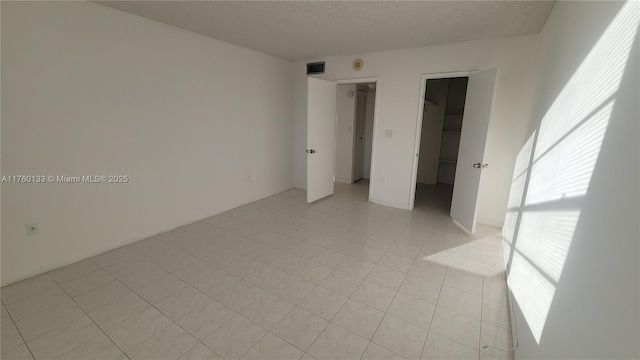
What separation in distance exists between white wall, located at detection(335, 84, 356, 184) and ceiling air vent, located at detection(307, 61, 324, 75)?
40.8 inches

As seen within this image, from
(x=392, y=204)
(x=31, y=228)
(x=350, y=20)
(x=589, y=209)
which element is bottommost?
(x=392, y=204)

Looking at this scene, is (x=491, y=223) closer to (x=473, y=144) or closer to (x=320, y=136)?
(x=473, y=144)

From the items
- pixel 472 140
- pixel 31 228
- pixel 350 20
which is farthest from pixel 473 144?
pixel 31 228

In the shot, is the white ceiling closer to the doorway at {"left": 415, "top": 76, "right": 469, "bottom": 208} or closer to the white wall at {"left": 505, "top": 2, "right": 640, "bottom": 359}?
the white wall at {"left": 505, "top": 2, "right": 640, "bottom": 359}

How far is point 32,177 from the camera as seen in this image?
7.24ft

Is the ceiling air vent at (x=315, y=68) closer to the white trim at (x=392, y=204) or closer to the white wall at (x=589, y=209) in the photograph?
the white trim at (x=392, y=204)

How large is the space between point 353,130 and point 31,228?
4.97 m

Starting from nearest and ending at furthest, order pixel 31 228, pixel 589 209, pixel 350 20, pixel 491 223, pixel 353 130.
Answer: pixel 589 209 < pixel 31 228 < pixel 350 20 < pixel 491 223 < pixel 353 130

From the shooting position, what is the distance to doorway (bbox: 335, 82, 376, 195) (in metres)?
5.52

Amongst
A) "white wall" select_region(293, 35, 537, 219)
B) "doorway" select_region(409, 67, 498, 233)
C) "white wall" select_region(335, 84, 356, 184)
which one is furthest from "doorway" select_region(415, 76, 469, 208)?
"doorway" select_region(409, 67, 498, 233)

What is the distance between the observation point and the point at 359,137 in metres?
5.99

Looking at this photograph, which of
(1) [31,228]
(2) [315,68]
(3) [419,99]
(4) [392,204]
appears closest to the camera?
(1) [31,228]

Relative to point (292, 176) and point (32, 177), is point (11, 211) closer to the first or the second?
point (32, 177)

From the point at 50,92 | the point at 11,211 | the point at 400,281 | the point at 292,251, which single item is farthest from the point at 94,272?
the point at 400,281
